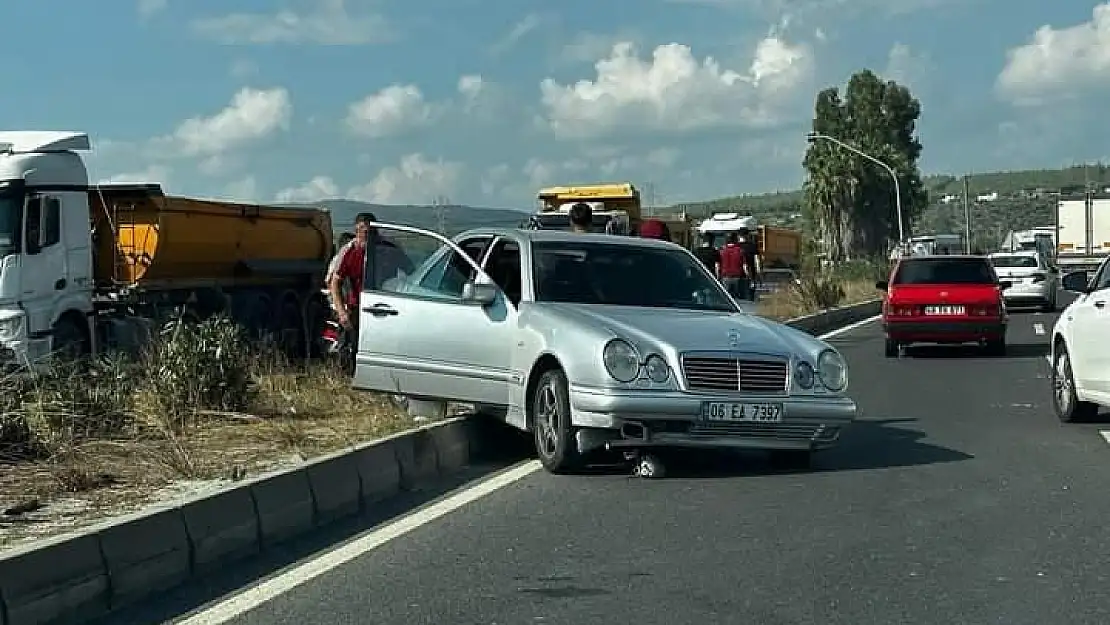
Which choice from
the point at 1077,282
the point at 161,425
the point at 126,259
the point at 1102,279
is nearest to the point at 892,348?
the point at 1077,282

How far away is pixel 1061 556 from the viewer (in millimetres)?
7379

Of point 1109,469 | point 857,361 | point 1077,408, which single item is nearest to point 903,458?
point 1109,469

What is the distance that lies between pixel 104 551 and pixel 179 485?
7.03 ft

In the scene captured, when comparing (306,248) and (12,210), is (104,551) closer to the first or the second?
(12,210)

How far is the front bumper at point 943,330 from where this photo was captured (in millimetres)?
21953

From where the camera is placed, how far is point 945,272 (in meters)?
22.8

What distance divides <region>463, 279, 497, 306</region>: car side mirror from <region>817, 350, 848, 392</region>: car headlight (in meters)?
2.24

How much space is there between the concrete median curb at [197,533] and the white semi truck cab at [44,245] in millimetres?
8661

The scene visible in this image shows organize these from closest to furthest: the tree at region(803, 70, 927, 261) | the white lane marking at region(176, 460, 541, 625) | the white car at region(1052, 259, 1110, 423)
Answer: the white lane marking at region(176, 460, 541, 625) → the white car at region(1052, 259, 1110, 423) → the tree at region(803, 70, 927, 261)

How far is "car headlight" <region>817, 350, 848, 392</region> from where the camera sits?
33.2 ft

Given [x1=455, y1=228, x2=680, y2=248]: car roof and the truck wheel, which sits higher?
[x1=455, y1=228, x2=680, y2=248]: car roof

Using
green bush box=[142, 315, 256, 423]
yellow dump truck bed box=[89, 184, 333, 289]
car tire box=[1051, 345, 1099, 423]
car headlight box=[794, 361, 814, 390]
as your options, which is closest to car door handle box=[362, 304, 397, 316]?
green bush box=[142, 315, 256, 423]

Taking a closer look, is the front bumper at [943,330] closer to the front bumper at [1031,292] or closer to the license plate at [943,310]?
the license plate at [943,310]

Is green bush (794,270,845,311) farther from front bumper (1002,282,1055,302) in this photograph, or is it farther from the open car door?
the open car door
